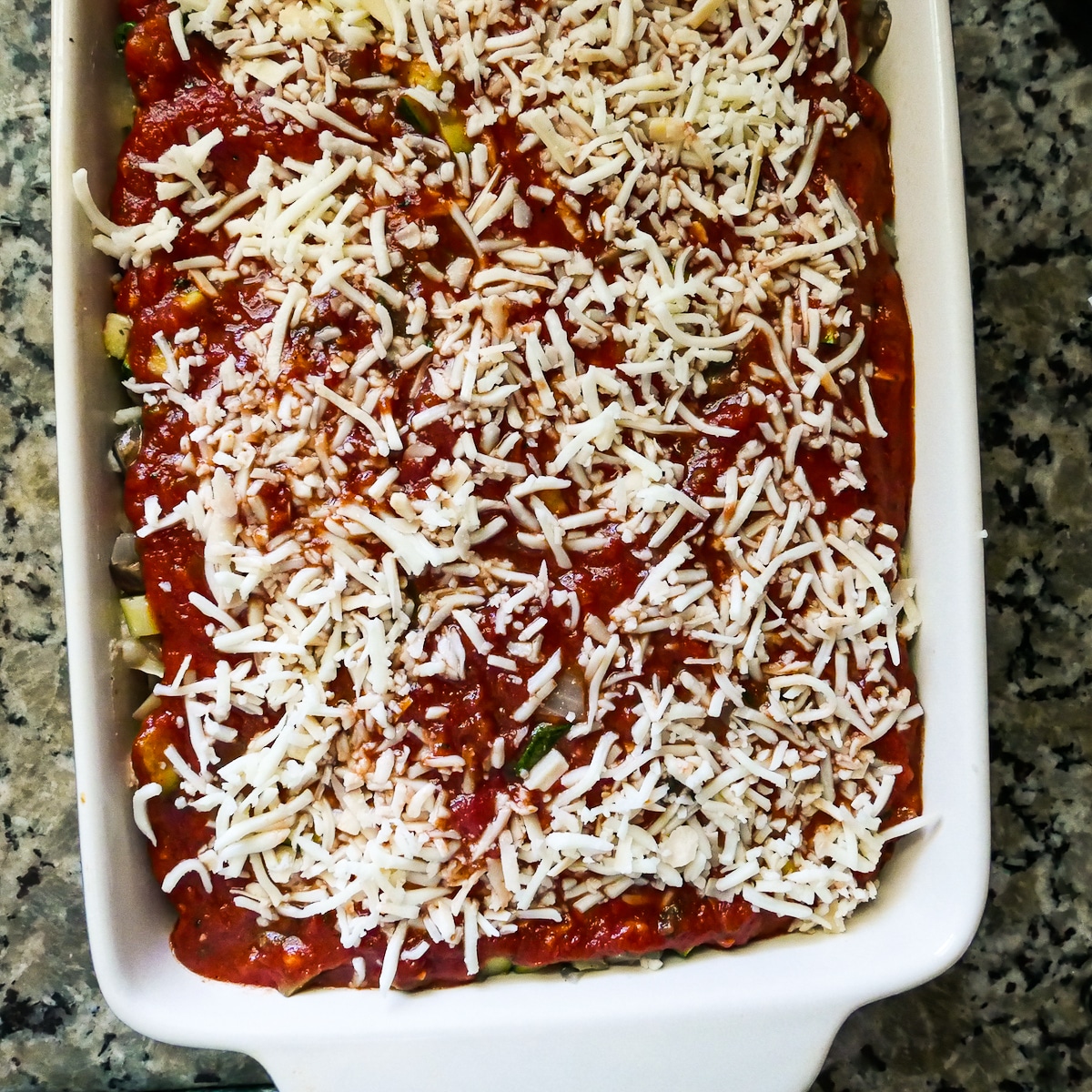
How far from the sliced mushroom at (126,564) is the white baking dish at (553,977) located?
0.07ft

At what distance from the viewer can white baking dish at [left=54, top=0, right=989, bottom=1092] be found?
3.73 ft

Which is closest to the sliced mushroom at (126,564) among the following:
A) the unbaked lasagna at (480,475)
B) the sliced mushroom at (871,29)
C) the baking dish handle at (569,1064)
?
the unbaked lasagna at (480,475)

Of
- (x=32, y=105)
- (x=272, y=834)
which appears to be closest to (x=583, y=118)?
(x=32, y=105)

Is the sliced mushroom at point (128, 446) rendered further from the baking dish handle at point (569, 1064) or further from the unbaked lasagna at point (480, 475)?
the baking dish handle at point (569, 1064)

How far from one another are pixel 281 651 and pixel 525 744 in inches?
13.3

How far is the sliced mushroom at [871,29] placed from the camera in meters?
1.32

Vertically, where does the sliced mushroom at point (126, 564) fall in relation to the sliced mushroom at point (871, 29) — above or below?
below

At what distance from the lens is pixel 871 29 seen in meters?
1.34

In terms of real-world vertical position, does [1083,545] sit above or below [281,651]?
below

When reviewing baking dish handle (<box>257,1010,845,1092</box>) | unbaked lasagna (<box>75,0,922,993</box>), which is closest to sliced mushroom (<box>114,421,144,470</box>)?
unbaked lasagna (<box>75,0,922,993</box>)

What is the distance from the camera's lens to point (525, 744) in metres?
1.23

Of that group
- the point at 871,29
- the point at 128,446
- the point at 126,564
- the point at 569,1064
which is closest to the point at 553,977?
the point at 569,1064

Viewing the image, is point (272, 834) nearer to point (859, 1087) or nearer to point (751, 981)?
point (751, 981)

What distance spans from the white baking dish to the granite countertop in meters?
0.31
